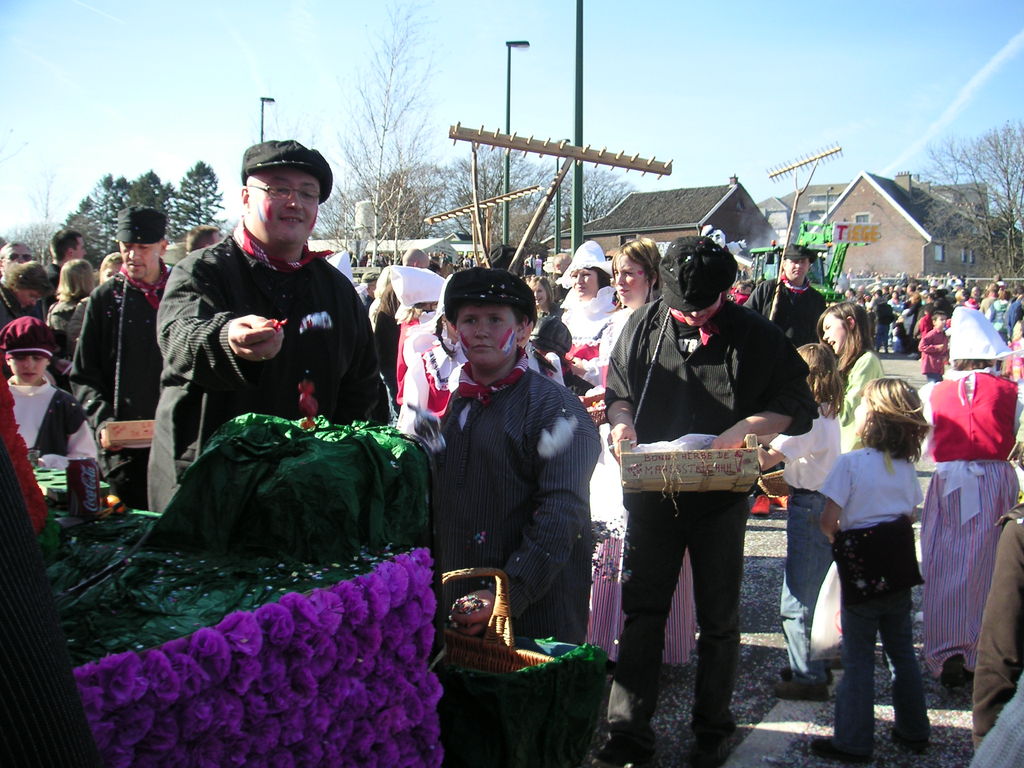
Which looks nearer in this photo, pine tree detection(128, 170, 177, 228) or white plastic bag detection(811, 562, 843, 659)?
white plastic bag detection(811, 562, 843, 659)

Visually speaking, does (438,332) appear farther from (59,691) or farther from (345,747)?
(59,691)

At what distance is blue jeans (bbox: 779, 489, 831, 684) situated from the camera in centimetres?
415

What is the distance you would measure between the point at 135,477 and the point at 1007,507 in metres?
4.03

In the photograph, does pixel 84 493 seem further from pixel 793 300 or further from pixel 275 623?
pixel 793 300

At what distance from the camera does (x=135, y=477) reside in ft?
11.2

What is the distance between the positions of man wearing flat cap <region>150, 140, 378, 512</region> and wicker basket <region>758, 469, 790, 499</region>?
2.35m

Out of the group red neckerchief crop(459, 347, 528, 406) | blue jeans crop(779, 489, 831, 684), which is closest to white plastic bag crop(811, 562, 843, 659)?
blue jeans crop(779, 489, 831, 684)

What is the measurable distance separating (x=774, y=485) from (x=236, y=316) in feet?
9.22

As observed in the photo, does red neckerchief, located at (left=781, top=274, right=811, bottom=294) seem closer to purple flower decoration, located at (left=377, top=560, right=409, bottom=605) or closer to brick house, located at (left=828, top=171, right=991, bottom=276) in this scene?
purple flower decoration, located at (left=377, top=560, right=409, bottom=605)

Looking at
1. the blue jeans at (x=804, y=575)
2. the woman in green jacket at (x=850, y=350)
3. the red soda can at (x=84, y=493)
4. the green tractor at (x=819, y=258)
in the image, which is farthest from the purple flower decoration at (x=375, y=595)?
the green tractor at (x=819, y=258)

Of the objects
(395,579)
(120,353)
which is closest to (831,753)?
(395,579)

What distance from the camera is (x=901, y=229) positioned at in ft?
206

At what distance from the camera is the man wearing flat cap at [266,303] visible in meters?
2.41

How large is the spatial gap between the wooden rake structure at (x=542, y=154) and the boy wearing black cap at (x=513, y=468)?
2232 millimetres
